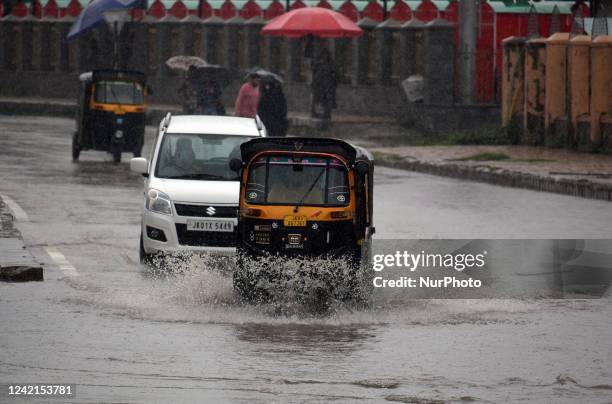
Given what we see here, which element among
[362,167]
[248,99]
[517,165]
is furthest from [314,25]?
[362,167]

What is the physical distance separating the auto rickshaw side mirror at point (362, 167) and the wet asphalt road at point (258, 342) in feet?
3.63

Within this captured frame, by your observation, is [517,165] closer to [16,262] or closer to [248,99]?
[248,99]

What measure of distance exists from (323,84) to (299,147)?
87.6 feet

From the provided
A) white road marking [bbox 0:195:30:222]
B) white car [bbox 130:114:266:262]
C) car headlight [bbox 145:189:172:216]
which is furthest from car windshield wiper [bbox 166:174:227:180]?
white road marking [bbox 0:195:30:222]

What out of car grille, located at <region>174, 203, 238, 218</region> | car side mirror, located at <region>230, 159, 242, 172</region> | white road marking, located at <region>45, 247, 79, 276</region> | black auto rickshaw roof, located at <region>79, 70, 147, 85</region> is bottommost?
white road marking, located at <region>45, 247, 79, 276</region>

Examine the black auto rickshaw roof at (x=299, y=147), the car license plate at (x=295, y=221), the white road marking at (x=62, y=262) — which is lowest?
the white road marking at (x=62, y=262)

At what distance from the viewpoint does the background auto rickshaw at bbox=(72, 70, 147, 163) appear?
30312mm

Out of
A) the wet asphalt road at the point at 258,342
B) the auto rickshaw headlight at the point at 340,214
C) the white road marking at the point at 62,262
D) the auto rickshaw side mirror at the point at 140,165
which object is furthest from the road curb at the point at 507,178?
the auto rickshaw headlight at the point at 340,214

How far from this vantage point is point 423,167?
2923cm

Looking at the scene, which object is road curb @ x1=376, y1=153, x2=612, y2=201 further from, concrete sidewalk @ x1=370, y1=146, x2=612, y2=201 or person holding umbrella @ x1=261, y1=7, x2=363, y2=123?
person holding umbrella @ x1=261, y1=7, x2=363, y2=123

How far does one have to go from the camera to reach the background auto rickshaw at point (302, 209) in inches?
512

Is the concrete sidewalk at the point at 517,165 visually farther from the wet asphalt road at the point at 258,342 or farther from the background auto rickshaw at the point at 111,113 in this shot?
the wet asphalt road at the point at 258,342

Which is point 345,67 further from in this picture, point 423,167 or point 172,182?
point 172,182

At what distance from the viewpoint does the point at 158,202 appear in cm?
1625
